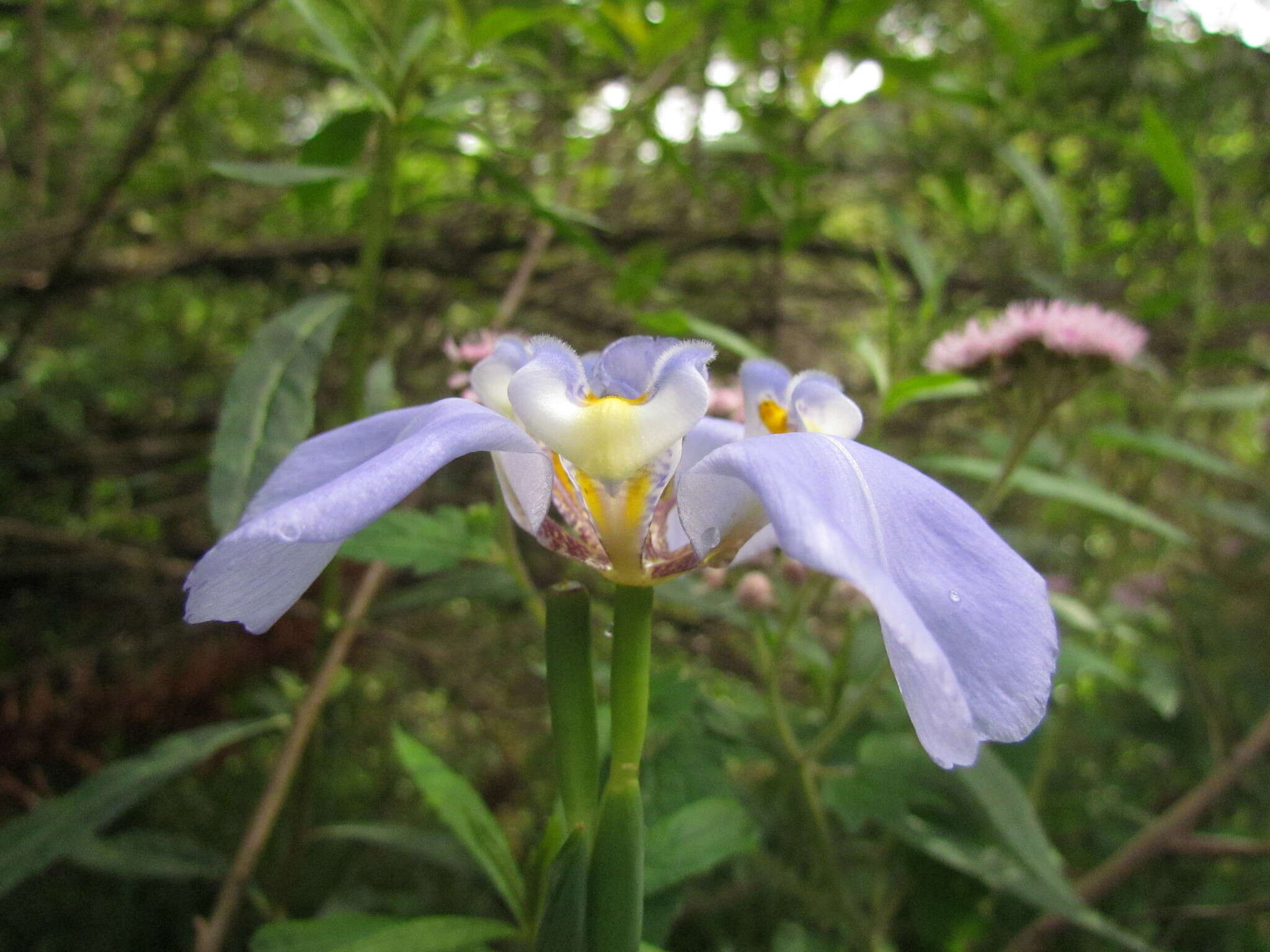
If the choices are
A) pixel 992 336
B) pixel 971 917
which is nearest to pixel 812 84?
pixel 992 336

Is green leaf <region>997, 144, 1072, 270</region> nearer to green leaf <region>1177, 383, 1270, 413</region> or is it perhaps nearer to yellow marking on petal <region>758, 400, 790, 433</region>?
green leaf <region>1177, 383, 1270, 413</region>

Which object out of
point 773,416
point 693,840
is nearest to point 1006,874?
point 693,840

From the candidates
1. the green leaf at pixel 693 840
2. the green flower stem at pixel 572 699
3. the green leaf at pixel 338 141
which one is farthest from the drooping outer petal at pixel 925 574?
the green leaf at pixel 338 141

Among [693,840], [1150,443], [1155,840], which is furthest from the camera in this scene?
[1150,443]

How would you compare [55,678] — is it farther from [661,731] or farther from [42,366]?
[661,731]

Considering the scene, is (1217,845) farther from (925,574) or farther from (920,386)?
(925,574)

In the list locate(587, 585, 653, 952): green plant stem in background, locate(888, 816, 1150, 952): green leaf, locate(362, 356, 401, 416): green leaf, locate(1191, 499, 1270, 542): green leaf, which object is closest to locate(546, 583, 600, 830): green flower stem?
locate(587, 585, 653, 952): green plant stem in background
